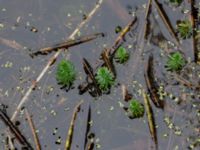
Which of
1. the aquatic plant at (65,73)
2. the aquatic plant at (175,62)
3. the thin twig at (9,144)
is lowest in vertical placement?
the thin twig at (9,144)

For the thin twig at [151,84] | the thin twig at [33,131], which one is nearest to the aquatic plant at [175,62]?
the thin twig at [151,84]

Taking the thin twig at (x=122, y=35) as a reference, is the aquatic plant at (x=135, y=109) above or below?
below

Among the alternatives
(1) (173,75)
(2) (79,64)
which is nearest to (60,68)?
(2) (79,64)

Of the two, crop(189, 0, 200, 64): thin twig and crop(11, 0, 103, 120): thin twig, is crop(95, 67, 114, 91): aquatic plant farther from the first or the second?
crop(189, 0, 200, 64): thin twig

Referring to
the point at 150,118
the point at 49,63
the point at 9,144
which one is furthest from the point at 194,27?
the point at 9,144

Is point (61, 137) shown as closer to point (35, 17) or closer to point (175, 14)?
point (35, 17)

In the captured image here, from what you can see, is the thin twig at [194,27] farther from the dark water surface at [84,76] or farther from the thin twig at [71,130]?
the thin twig at [71,130]

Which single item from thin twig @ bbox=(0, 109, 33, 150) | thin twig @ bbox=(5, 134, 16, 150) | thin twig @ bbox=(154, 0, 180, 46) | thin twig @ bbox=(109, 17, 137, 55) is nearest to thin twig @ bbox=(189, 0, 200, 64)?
thin twig @ bbox=(154, 0, 180, 46)
